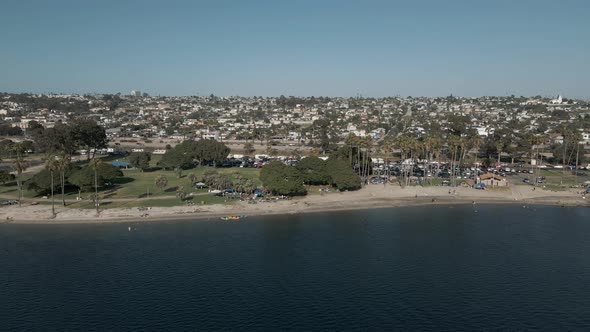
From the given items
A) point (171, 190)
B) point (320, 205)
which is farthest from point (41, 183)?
point (320, 205)

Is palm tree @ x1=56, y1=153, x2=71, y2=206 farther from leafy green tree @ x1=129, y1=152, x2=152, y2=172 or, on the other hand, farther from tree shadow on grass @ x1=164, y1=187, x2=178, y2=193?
leafy green tree @ x1=129, y1=152, x2=152, y2=172

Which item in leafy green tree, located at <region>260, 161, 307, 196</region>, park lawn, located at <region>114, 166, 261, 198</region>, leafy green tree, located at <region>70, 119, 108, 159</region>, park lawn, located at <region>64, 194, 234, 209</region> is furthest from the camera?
leafy green tree, located at <region>70, 119, 108, 159</region>

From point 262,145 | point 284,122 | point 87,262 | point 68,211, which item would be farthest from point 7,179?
point 284,122

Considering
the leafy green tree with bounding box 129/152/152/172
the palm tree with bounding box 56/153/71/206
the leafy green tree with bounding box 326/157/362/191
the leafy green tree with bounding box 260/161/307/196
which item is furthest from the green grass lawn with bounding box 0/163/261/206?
the leafy green tree with bounding box 326/157/362/191

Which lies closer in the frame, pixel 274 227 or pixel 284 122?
pixel 274 227

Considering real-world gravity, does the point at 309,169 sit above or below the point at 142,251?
above

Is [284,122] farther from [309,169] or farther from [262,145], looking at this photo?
[309,169]

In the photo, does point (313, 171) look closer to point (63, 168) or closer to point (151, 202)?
point (151, 202)
